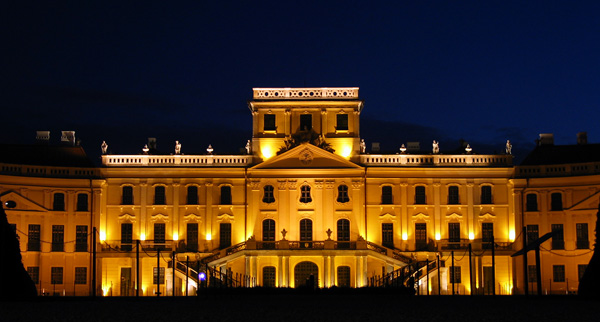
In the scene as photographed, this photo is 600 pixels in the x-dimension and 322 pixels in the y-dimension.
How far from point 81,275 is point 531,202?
32.4 m

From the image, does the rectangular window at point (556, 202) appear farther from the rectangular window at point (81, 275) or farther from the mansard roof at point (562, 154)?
the rectangular window at point (81, 275)

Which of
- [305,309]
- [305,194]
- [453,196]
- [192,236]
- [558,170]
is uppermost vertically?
[558,170]

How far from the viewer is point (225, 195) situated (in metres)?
76.9

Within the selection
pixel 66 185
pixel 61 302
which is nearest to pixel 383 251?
pixel 66 185

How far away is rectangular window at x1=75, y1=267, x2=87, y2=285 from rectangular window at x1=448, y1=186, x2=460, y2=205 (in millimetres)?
26458

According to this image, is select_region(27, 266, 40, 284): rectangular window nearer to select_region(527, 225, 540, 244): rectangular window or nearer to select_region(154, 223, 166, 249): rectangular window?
select_region(154, 223, 166, 249): rectangular window

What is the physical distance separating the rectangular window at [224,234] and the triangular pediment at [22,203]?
1247 cm

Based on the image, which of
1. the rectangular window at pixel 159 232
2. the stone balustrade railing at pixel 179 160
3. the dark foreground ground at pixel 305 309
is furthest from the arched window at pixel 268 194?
the dark foreground ground at pixel 305 309

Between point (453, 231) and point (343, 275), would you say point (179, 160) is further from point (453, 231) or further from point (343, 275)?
point (453, 231)

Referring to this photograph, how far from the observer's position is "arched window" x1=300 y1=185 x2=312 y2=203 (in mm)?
76188

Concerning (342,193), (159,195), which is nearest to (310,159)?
(342,193)

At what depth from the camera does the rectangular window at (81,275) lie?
7456cm

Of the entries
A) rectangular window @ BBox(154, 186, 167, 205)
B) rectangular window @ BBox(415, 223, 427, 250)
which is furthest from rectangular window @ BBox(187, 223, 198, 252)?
rectangular window @ BBox(415, 223, 427, 250)

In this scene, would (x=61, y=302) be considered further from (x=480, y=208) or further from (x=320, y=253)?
(x=480, y=208)
